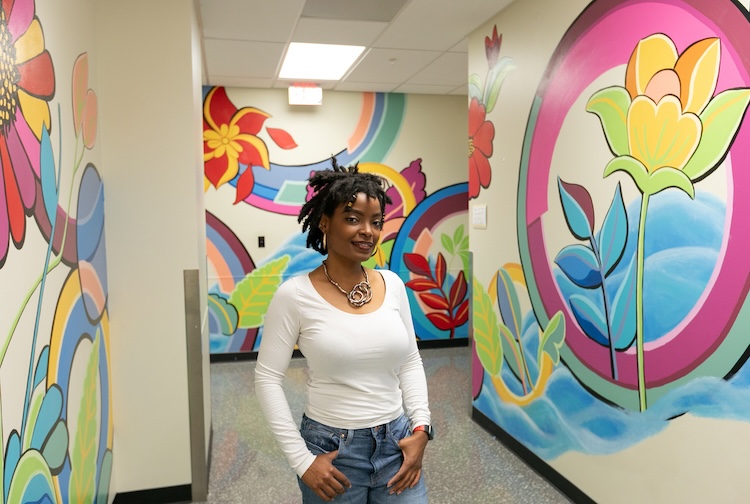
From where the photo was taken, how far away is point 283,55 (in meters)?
4.25

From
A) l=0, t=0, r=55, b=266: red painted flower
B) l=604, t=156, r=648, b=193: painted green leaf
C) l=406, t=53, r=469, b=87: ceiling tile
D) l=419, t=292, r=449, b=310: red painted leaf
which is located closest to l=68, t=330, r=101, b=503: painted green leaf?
l=0, t=0, r=55, b=266: red painted flower

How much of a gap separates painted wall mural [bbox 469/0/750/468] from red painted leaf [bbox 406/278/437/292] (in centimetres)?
252

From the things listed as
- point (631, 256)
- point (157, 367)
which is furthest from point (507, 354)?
point (157, 367)

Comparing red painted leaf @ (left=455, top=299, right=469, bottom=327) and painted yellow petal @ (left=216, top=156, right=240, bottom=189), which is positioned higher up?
painted yellow petal @ (left=216, top=156, right=240, bottom=189)

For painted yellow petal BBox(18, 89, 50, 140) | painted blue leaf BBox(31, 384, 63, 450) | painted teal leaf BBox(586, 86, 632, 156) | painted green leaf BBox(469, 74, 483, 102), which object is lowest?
painted blue leaf BBox(31, 384, 63, 450)

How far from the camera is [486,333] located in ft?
12.1

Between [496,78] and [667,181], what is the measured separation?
5.29 ft

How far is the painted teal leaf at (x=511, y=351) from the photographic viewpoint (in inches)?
129

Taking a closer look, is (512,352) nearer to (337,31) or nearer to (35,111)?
(337,31)

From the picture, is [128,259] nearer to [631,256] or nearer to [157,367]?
[157,367]

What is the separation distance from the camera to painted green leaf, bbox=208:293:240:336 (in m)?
5.44

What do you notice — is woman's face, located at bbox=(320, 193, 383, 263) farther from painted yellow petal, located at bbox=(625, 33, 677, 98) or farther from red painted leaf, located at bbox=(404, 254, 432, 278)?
red painted leaf, located at bbox=(404, 254, 432, 278)

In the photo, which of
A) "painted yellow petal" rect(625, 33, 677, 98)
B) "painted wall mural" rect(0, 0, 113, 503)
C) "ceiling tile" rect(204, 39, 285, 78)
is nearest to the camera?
"painted wall mural" rect(0, 0, 113, 503)

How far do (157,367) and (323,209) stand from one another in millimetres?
1633
